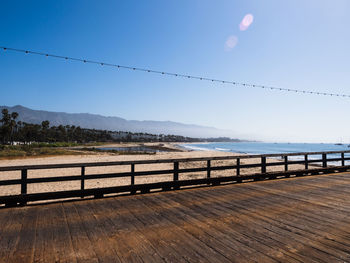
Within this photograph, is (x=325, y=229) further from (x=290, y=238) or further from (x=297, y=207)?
(x=297, y=207)

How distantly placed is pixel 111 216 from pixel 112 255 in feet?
5.50

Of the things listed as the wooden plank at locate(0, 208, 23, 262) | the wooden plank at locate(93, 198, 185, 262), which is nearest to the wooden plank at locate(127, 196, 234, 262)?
the wooden plank at locate(93, 198, 185, 262)

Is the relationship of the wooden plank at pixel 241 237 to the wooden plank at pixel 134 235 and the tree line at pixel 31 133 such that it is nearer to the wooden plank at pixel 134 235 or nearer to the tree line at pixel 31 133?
the wooden plank at pixel 134 235

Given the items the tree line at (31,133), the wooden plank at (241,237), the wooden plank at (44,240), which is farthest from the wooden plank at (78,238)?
the tree line at (31,133)

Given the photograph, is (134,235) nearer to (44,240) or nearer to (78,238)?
(78,238)

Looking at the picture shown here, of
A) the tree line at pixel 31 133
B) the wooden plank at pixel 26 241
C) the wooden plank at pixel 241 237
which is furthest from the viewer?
the tree line at pixel 31 133

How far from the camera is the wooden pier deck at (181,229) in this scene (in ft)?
10.2

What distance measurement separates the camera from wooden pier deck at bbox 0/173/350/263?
122 inches

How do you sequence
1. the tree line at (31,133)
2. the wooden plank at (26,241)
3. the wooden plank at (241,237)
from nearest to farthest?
the wooden plank at (26,241) < the wooden plank at (241,237) < the tree line at (31,133)

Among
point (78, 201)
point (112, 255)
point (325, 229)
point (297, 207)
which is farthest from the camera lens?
point (78, 201)

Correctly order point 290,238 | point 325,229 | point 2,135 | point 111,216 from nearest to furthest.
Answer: point 290,238, point 325,229, point 111,216, point 2,135

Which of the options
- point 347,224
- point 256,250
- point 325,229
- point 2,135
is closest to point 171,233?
point 256,250

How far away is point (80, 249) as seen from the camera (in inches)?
128

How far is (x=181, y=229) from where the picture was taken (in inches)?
160
